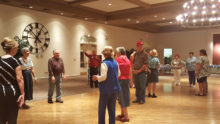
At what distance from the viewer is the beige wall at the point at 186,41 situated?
16.2 m

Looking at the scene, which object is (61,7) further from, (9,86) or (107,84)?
(9,86)

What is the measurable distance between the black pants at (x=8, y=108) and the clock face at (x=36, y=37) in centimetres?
805

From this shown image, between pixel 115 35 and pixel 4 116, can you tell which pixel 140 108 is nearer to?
pixel 4 116

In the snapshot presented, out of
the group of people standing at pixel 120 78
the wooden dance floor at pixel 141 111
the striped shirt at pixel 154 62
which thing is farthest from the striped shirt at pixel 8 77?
the striped shirt at pixel 154 62

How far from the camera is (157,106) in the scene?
494 centimetres

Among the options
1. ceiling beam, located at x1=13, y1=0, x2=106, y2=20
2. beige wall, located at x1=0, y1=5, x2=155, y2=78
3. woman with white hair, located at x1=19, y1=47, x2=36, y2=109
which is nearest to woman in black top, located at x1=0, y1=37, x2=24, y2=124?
woman with white hair, located at x1=19, y1=47, x2=36, y2=109

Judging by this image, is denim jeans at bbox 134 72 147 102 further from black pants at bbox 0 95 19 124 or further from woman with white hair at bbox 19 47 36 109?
black pants at bbox 0 95 19 124

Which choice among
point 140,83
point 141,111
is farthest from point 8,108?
point 140,83

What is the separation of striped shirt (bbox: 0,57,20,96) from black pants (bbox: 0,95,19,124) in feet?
0.18

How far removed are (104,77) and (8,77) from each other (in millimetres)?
1235

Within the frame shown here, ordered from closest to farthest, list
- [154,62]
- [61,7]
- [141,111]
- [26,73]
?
[141,111], [26,73], [154,62], [61,7]

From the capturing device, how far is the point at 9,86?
215cm

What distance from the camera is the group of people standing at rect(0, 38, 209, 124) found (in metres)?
2.16

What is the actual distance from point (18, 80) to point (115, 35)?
42.8 ft
